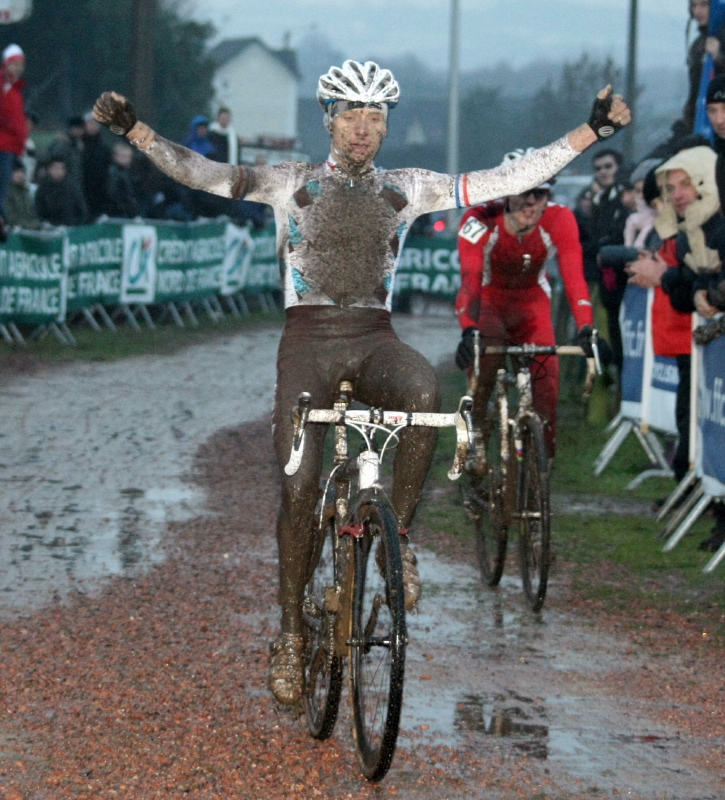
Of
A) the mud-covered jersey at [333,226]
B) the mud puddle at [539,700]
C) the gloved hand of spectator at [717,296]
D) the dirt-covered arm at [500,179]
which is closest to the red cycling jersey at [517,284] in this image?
the gloved hand of spectator at [717,296]

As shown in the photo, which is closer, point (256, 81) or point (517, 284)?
point (517, 284)

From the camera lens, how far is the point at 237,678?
614 centimetres

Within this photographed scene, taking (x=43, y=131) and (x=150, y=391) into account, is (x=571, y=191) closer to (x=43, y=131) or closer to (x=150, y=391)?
(x=43, y=131)

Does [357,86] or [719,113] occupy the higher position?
[719,113]

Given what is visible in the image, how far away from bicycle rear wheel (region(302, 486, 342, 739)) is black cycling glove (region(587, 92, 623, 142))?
1739 millimetres

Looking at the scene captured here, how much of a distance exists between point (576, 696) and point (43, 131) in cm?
5594

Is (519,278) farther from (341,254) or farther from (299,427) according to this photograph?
(299,427)

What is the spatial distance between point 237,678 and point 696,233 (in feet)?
15.3

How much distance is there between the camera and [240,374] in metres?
17.3

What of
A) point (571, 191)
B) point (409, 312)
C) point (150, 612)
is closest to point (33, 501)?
point (150, 612)

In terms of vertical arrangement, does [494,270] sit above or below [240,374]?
above

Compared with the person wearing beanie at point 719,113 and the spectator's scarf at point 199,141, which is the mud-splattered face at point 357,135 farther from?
the spectator's scarf at point 199,141

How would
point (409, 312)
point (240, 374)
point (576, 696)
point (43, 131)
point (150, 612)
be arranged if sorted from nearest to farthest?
1. point (576, 696)
2. point (150, 612)
3. point (240, 374)
4. point (409, 312)
5. point (43, 131)

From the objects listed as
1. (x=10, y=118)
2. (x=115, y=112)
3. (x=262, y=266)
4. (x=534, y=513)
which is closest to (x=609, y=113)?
(x=115, y=112)
